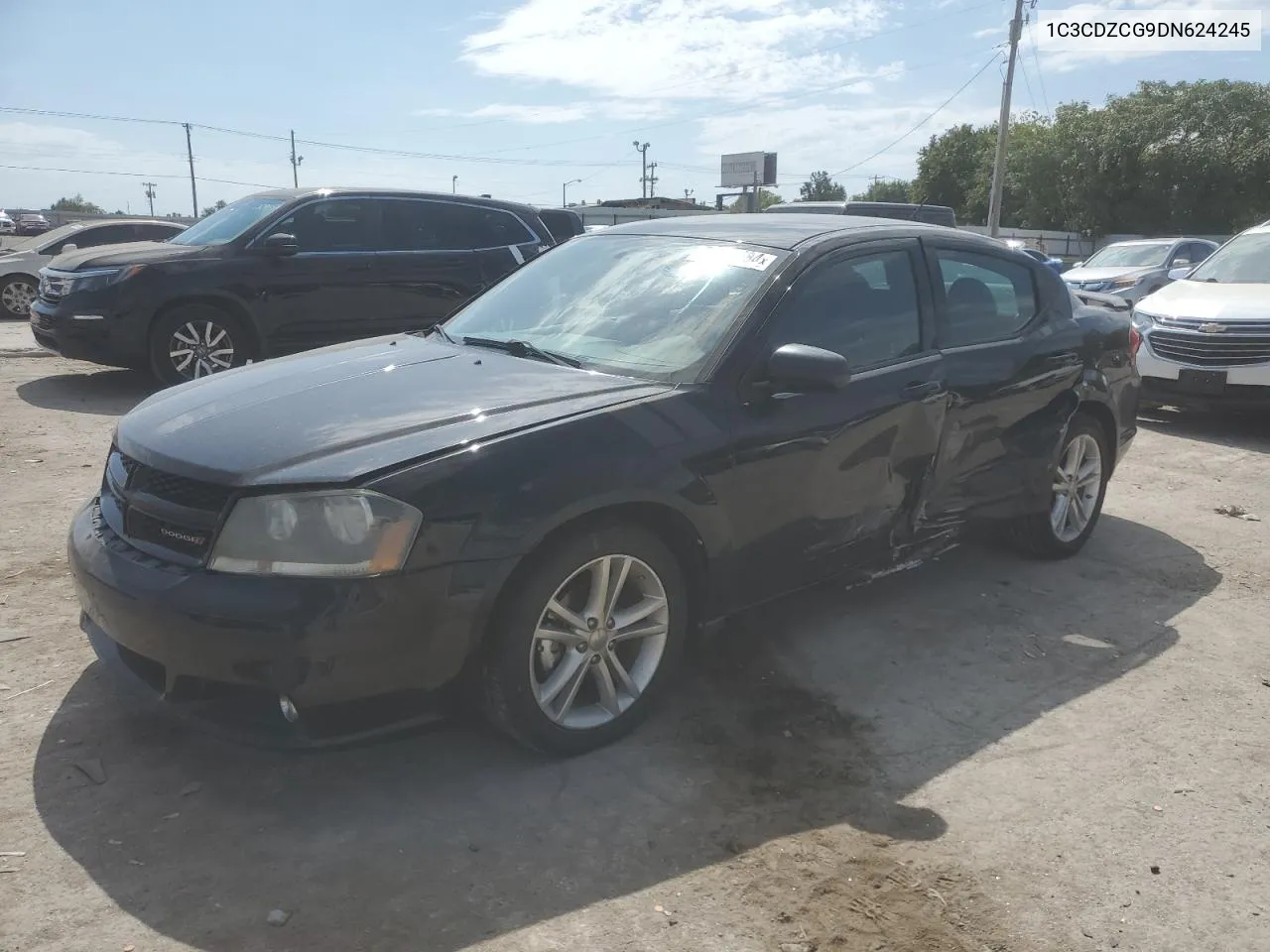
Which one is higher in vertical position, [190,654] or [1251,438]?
[190,654]

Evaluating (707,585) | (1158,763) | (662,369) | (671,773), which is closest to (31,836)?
(671,773)

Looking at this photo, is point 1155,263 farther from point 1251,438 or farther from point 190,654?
point 190,654

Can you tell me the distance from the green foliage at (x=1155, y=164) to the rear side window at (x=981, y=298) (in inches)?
1686

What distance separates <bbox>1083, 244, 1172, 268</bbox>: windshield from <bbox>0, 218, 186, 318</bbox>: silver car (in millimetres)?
14292

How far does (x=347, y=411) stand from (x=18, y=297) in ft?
48.6

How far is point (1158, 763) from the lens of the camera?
338 centimetres

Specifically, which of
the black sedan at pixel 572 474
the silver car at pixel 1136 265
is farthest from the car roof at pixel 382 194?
the silver car at pixel 1136 265

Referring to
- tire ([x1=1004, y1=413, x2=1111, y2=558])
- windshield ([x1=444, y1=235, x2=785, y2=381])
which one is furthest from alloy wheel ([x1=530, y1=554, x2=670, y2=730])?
tire ([x1=1004, y1=413, x2=1111, y2=558])

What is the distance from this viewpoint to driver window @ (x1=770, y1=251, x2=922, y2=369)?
3.80m

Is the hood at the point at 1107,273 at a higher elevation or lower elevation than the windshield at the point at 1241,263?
lower

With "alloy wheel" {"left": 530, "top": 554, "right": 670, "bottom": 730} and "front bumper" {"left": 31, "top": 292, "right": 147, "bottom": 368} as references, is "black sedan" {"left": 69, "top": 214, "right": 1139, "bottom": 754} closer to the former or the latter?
"alloy wheel" {"left": 530, "top": 554, "right": 670, "bottom": 730}

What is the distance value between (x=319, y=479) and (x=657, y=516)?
108cm

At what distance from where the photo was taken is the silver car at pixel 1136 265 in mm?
15258

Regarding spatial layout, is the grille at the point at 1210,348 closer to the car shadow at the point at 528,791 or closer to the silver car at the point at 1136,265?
the car shadow at the point at 528,791
